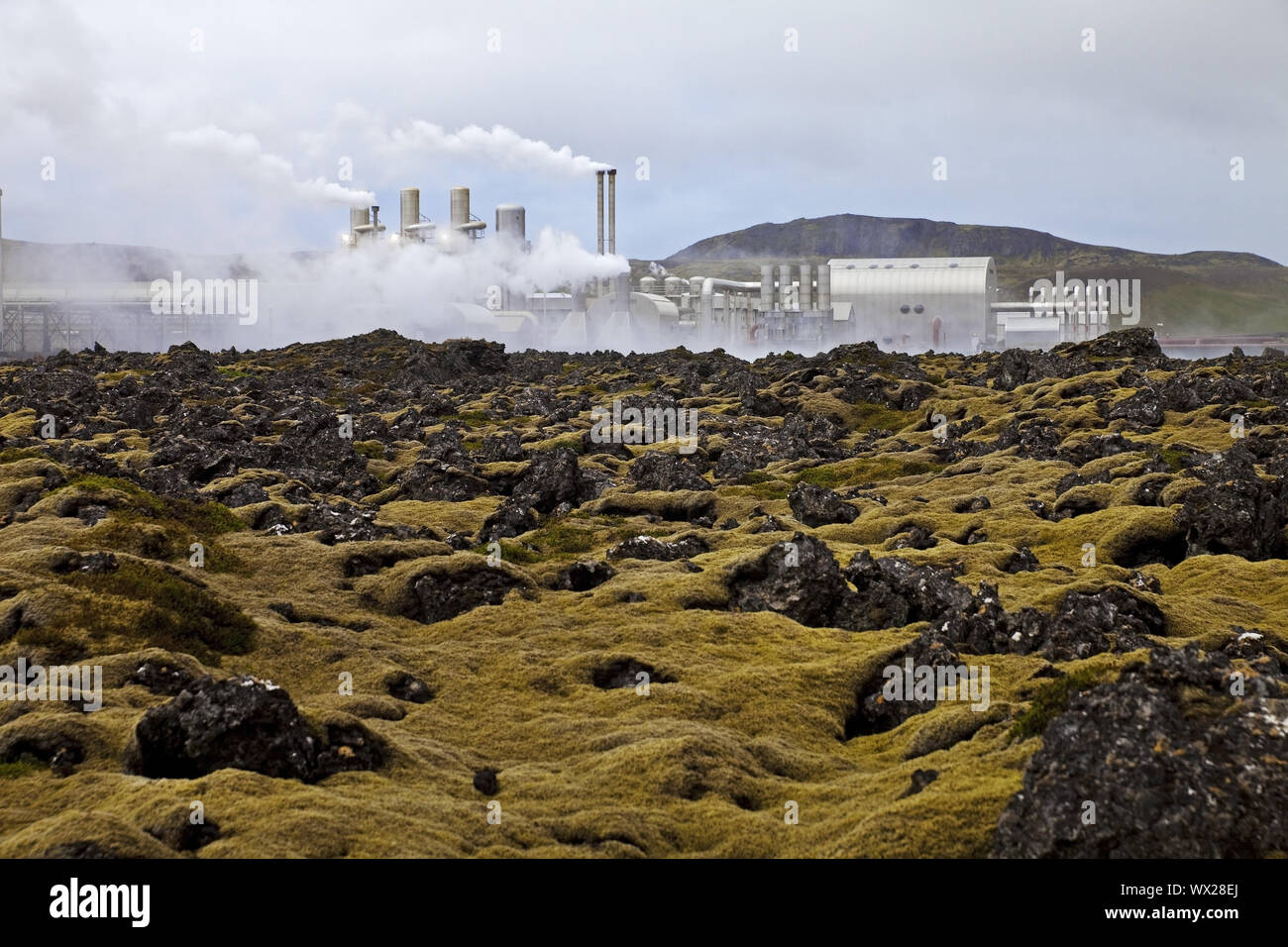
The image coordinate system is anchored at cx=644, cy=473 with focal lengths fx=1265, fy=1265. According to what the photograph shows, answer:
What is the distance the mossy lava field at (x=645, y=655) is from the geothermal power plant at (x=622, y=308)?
80.7 metres

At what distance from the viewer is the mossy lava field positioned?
29.4 ft

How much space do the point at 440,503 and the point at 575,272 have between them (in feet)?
291

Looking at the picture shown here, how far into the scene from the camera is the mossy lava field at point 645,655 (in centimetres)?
895

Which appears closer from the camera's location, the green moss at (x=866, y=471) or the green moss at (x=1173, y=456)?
the green moss at (x=1173, y=456)

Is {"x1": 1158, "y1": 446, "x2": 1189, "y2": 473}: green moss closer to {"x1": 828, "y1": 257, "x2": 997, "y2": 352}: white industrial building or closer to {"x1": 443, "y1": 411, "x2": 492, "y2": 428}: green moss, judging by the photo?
{"x1": 443, "y1": 411, "x2": 492, "y2": 428}: green moss

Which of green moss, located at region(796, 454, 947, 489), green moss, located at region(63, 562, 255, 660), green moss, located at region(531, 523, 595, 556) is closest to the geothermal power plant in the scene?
green moss, located at region(796, 454, 947, 489)

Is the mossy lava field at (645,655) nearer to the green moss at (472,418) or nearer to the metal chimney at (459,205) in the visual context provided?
the green moss at (472,418)

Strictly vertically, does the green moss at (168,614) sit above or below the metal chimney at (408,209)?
below

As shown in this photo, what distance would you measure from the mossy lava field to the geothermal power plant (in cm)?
8072

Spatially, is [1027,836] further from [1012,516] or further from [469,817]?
[1012,516]

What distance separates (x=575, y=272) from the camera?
374 feet

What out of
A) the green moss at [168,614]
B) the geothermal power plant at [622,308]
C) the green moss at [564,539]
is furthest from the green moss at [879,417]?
the geothermal power plant at [622,308]

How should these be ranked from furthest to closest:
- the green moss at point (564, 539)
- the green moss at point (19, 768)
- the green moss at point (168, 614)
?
the green moss at point (564, 539) → the green moss at point (168, 614) → the green moss at point (19, 768)

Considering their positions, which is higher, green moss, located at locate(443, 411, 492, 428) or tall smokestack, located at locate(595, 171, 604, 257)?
tall smokestack, located at locate(595, 171, 604, 257)
